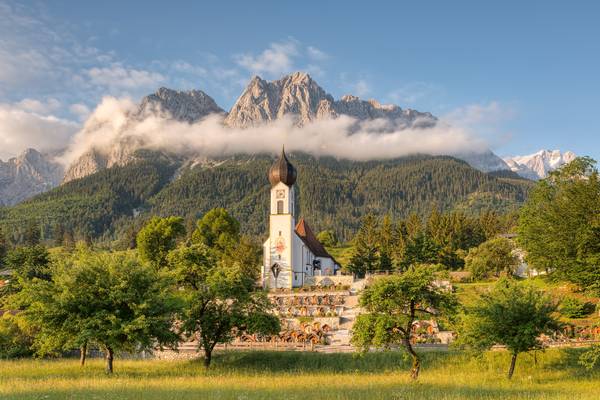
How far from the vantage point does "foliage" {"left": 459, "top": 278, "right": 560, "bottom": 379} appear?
25.6 m

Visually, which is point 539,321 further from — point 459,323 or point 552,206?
point 552,206

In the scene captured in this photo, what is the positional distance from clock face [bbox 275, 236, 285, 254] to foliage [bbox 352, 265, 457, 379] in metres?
49.0

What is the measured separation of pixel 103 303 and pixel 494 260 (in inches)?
2024

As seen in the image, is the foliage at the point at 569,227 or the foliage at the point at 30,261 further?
the foliage at the point at 30,261

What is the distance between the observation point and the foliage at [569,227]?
139ft

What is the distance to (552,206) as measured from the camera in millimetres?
48719

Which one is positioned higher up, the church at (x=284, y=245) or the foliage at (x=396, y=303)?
the church at (x=284, y=245)

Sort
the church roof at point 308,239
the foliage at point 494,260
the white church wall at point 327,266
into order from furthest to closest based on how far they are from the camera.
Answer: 1. the white church wall at point 327,266
2. the church roof at point 308,239
3. the foliage at point 494,260

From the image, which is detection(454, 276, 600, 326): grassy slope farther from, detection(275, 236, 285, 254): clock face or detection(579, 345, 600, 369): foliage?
detection(275, 236, 285, 254): clock face

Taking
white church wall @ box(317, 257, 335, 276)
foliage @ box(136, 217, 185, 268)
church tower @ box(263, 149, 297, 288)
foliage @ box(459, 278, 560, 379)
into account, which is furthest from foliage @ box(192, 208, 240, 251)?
foliage @ box(459, 278, 560, 379)

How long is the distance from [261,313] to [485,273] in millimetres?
42874

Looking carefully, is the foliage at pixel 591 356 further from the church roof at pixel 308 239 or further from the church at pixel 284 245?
the church roof at pixel 308 239

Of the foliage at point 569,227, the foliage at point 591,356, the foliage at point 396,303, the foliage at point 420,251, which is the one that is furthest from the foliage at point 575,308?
the foliage at point 420,251

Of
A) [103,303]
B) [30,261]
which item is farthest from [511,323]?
[30,261]
